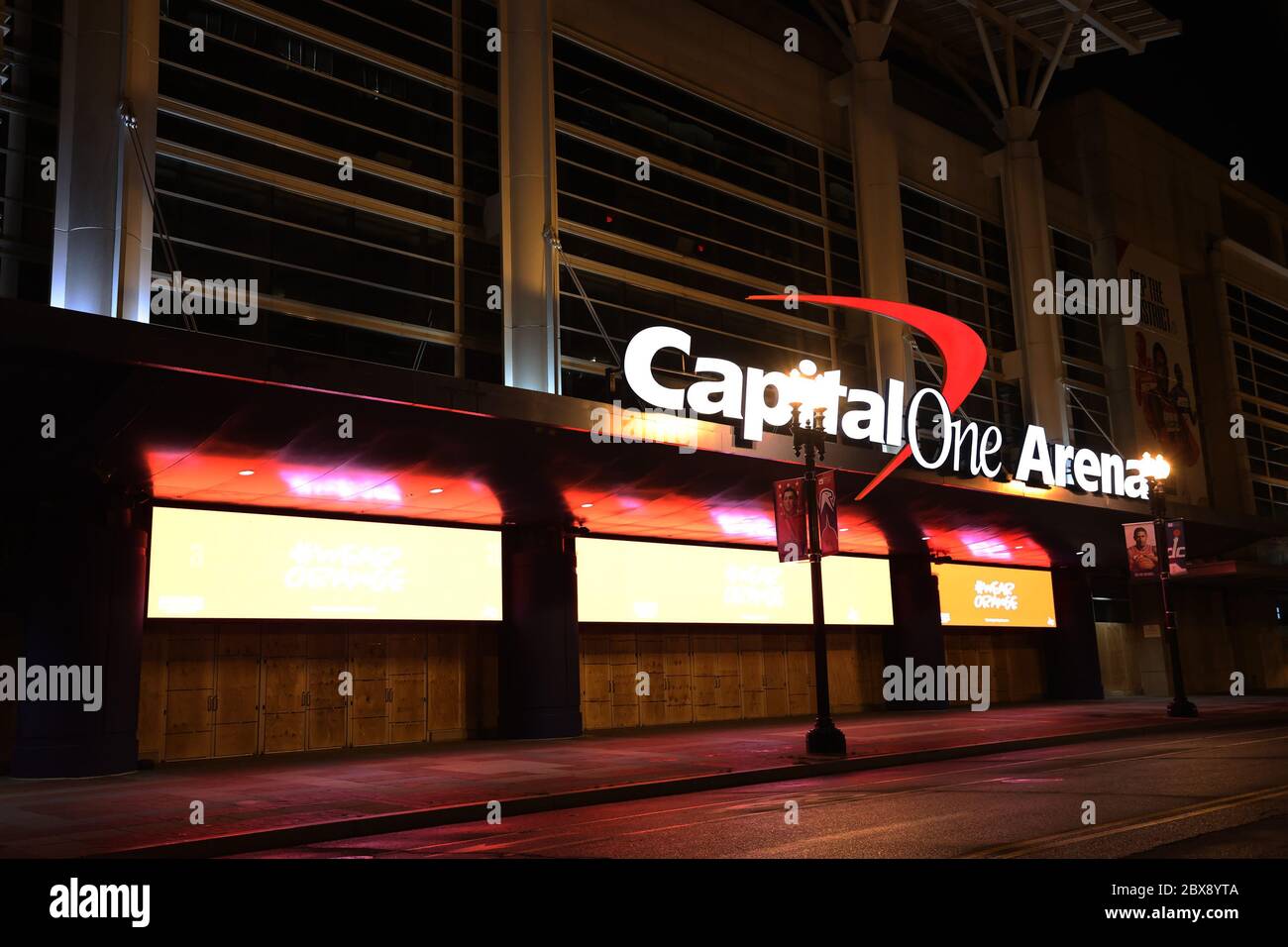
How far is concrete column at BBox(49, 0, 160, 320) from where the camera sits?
63.1 ft

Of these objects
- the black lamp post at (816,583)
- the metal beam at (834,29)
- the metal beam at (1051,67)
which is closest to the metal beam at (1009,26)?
the metal beam at (1051,67)

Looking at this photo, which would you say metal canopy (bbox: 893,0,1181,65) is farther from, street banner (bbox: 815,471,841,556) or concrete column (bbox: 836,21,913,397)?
street banner (bbox: 815,471,841,556)

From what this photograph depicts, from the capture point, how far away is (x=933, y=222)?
3934 cm

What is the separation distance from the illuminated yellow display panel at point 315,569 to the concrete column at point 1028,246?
24.2 metres

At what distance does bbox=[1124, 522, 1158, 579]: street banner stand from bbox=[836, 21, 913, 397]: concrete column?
8411 mm

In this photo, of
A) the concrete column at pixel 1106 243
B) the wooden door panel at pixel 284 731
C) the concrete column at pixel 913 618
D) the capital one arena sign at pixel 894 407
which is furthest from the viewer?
the concrete column at pixel 1106 243

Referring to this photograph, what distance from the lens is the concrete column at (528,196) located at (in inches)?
992

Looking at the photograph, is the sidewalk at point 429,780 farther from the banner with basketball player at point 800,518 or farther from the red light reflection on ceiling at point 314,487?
the red light reflection on ceiling at point 314,487

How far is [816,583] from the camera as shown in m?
20.0

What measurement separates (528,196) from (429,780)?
14.4 m

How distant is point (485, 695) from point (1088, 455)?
19.1 metres

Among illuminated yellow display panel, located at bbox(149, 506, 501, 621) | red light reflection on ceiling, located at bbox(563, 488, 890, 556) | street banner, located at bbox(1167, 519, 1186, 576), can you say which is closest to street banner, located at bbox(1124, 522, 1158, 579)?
street banner, located at bbox(1167, 519, 1186, 576)

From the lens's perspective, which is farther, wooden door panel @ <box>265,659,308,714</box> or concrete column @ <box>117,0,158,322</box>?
wooden door panel @ <box>265,659,308,714</box>
